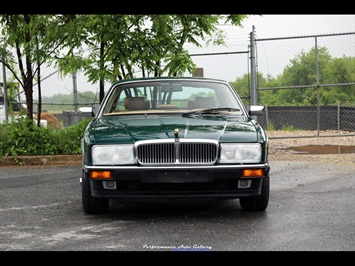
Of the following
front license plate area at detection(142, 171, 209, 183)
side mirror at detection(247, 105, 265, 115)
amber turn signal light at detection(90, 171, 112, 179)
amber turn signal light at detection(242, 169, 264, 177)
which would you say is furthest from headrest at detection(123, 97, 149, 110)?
amber turn signal light at detection(242, 169, 264, 177)

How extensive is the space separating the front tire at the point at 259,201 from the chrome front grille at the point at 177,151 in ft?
2.43

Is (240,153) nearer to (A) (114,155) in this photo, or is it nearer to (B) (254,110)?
(A) (114,155)

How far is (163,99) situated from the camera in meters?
8.81

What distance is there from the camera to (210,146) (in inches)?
274

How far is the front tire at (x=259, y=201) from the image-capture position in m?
7.33

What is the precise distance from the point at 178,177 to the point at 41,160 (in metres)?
7.36

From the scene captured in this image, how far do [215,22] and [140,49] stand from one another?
186 centimetres

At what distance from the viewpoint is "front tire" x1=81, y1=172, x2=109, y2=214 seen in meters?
7.27

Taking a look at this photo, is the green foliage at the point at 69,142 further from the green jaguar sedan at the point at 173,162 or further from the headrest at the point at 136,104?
the green jaguar sedan at the point at 173,162

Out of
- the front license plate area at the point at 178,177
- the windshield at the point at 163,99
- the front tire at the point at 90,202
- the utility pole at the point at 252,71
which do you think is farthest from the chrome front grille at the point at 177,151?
the utility pole at the point at 252,71

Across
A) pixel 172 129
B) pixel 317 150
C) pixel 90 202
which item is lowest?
pixel 317 150

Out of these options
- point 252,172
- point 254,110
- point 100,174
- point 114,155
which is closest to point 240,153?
point 252,172

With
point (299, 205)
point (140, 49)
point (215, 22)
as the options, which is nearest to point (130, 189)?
point (299, 205)
